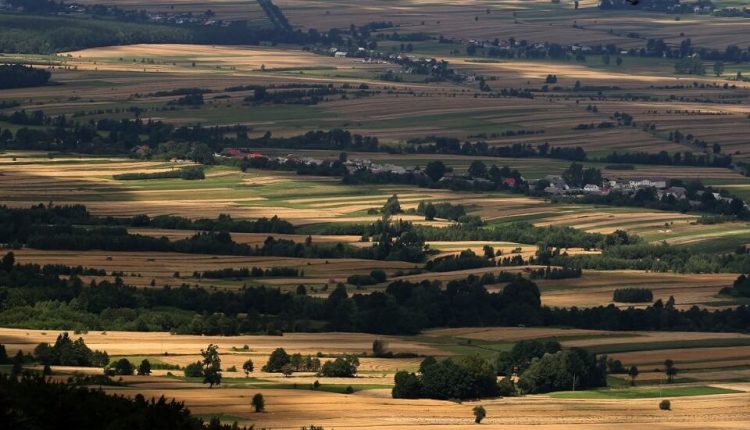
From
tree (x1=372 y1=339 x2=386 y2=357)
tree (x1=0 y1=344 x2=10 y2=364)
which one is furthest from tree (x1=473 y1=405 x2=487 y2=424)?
tree (x1=0 y1=344 x2=10 y2=364)

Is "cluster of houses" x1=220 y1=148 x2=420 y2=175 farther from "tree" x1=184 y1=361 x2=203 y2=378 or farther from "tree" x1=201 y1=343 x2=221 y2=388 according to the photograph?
"tree" x1=184 y1=361 x2=203 y2=378

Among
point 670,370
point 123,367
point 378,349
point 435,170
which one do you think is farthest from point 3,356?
point 435,170

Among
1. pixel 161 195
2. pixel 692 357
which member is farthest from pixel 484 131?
pixel 692 357

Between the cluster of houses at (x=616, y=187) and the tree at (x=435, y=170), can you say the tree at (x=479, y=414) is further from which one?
the tree at (x=435, y=170)

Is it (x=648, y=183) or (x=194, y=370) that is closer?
(x=194, y=370)

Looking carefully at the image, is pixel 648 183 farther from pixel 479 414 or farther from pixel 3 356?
pixel 3 356

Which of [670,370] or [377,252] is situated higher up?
[670,370]

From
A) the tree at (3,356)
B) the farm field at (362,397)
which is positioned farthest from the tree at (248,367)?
the tree at (3,356)
